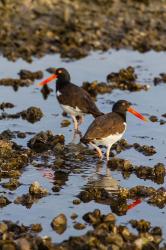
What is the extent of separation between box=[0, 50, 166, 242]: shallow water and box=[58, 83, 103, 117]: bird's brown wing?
2.12ft

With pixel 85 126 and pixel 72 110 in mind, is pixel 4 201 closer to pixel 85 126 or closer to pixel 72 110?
pixel 72 110

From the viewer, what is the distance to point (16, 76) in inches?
817

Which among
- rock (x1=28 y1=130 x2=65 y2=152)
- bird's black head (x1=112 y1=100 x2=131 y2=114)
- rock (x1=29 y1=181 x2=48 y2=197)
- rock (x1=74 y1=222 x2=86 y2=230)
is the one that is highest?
bird's black head (x1=112 y1=100 x2=131 y2=114)

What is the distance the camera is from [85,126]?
688 inches

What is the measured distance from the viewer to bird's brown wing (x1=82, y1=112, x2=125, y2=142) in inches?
576

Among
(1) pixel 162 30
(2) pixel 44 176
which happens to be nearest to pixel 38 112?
(2) pixel 44 176

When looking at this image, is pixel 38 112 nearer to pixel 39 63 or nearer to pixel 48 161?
pixel 48 161

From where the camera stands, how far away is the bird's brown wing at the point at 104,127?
576 inches

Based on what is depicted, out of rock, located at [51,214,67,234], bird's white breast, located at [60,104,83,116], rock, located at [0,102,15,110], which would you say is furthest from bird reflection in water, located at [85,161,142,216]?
rock, located at [0,102,15,110]

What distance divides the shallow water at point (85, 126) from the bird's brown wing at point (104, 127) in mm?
615

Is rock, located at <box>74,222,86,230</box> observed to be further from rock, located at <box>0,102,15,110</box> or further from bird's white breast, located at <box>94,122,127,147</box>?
rock, located at <box>0,102,15,110</box>

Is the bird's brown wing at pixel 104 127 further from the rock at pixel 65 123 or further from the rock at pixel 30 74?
the rock at pixel 30 74

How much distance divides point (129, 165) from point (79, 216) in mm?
2523

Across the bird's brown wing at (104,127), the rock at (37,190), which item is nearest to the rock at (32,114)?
the bird's brown wing at (104,127)
